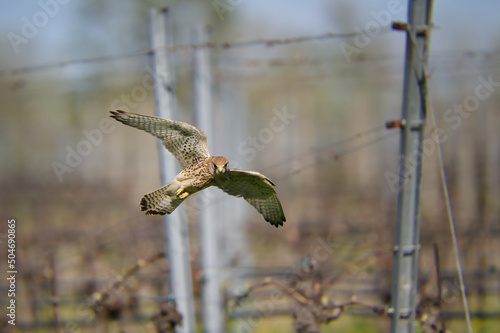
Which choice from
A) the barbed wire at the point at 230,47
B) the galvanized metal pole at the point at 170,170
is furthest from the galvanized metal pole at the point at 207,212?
the galvanized metal pole at the point at 170,170

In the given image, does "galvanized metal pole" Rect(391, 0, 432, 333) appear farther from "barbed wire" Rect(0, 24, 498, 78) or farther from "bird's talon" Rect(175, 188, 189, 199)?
"bird's talon" Rect(175, 188, 189, 199)

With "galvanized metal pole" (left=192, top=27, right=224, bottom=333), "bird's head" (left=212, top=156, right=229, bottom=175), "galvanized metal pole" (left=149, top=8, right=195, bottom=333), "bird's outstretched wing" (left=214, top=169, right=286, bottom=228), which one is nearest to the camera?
"bird's head" (left=212, top=156, right=229, bottom=175)

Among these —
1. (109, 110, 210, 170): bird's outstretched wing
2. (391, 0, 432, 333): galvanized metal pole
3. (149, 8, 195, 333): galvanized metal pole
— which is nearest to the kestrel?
(109, 110, 210, 170): bird's outstretched wing

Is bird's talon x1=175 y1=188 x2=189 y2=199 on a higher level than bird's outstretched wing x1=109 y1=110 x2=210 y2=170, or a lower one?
lower

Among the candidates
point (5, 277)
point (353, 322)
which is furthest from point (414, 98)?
point (5, 277)

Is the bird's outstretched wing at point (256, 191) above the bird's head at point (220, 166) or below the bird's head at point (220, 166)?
below

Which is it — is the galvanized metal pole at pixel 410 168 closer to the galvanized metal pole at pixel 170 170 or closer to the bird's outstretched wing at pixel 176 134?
the bird's outstretched wing at pixel 176 134

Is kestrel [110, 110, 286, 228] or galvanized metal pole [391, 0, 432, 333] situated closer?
kestrel [110, 110, 286, 228]
